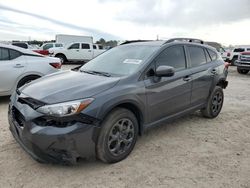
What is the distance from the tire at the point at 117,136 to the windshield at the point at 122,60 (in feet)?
2.22

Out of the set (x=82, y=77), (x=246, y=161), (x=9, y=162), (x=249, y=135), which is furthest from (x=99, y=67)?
(x=249, y=135)

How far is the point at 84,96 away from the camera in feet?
10.5

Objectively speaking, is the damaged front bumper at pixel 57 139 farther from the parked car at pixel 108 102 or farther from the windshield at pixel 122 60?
the windshield at pixel 122 60

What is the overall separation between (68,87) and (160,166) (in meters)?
1.57

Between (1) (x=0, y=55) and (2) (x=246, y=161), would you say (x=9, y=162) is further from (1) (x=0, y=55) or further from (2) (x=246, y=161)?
(1) (x=0, y=55)

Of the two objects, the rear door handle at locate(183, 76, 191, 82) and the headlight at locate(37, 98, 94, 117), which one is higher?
the rear door handle at locate(183, 76, 191, 82)

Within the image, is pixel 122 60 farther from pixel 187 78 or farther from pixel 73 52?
pixel 73 52

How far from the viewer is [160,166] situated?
352 cm

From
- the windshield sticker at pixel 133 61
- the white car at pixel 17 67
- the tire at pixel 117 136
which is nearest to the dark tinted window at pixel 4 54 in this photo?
the white car at pixel 17 67

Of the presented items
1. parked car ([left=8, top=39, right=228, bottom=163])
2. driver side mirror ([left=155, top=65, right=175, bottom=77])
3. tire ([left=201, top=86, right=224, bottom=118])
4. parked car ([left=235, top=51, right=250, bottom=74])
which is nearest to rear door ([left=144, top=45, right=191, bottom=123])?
parked car ([left=8, top=39, right=228, bottom=163])

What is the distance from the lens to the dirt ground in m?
3.14

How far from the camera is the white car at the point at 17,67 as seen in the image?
6328 mm

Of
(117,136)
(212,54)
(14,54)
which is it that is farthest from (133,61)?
(14,54)

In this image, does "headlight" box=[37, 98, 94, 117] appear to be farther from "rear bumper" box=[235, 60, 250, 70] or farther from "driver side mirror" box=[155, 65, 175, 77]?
"rear bumper" box=[235, 60, 250, 70]
